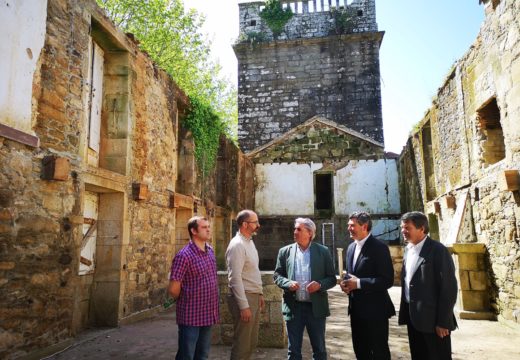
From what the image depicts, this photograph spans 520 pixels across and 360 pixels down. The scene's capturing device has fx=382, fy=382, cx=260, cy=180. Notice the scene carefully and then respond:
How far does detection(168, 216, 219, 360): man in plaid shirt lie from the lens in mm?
3154

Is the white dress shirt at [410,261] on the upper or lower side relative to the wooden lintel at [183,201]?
lower

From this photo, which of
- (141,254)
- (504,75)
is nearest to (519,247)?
(504,75)

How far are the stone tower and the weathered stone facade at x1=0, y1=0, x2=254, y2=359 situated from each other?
967cm

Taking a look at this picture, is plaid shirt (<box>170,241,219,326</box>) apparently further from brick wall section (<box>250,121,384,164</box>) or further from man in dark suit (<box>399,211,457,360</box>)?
brick wall section (<box>250,121,384,164</box>)

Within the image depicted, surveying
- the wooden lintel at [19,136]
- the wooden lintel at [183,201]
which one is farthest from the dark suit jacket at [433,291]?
the wooden lintel at [183,201]

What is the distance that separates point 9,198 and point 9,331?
1.38 metres

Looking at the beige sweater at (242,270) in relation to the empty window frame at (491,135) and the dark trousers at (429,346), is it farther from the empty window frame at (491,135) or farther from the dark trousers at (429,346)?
the empty window frame at (491,135)

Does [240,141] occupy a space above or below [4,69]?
above

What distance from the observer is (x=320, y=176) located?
1709 centimetres

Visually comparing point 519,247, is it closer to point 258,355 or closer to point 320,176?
point 258,355

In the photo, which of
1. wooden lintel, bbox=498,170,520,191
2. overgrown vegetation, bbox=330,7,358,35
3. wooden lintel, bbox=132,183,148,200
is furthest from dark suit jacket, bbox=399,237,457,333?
overgrown vegetation, bbox=330,7,358,35

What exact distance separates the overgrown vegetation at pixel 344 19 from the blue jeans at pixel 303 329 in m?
17.2

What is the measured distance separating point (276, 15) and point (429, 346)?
1835cm

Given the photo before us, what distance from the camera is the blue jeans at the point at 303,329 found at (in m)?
3.39
